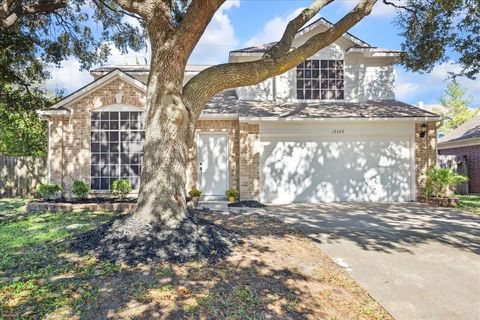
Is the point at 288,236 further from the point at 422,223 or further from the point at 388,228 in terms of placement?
the point at 422,223

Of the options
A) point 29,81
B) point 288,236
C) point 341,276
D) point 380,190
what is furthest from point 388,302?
point 29,81

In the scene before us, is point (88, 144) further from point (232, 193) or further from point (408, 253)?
point (408, 253)

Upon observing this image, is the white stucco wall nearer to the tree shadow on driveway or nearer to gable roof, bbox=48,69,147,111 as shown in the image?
gable roof, bbox=48,69,147,111

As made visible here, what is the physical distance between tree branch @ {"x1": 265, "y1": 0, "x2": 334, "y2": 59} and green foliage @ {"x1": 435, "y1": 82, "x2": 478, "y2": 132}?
35.5 metres

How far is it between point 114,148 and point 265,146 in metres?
5.45

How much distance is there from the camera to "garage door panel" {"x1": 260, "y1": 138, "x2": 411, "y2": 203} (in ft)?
38.1

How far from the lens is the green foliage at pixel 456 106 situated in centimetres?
3503

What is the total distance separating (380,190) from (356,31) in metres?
6.59

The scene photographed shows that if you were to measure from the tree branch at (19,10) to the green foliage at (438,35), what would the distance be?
438 inches

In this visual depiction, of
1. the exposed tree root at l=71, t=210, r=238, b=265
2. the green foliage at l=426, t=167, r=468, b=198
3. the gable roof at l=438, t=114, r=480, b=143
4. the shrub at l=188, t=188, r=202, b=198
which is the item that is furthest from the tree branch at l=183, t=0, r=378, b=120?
the gable roof at l=438, t=114, r=480, b=143

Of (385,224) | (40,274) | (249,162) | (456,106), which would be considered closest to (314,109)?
(249,162)

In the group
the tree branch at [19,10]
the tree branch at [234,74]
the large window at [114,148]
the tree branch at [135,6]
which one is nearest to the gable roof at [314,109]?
the large window at [114,148]

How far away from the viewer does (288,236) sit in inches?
243

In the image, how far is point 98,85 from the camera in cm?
1126
